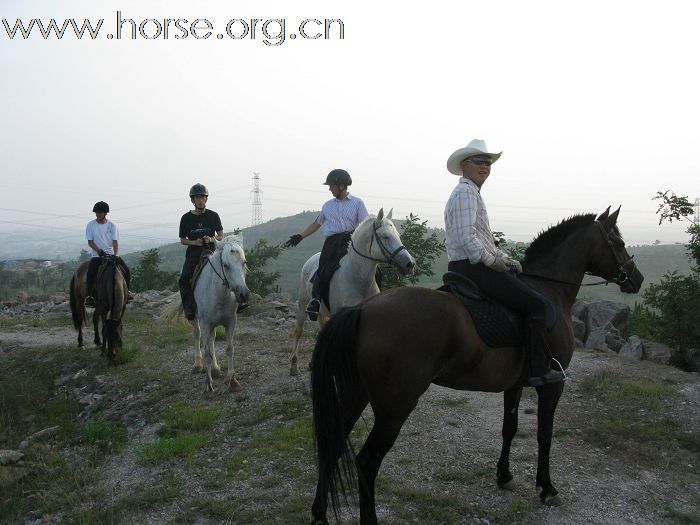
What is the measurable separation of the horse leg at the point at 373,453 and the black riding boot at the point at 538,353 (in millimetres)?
1225

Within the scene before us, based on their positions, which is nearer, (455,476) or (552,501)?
(552,501)

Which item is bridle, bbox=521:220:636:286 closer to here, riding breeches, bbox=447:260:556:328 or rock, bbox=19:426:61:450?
riding breeches, bbox=447:260:556:328

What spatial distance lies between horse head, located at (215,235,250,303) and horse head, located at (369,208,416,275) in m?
2.03

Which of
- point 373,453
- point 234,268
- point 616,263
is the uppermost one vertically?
point 616,263

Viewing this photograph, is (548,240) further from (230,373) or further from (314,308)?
(230,373)

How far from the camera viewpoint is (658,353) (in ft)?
34.9

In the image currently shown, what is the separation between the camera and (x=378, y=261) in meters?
6.86

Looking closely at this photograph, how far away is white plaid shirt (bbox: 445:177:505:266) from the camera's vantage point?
4.26m

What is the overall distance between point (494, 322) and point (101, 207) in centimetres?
942

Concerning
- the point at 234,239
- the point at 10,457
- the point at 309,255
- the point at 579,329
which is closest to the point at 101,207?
the point at 234,239

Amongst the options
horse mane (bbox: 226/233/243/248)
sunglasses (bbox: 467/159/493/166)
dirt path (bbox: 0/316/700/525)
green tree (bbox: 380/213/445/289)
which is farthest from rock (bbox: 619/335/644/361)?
horse mane (bbox: 226/233/243/248)

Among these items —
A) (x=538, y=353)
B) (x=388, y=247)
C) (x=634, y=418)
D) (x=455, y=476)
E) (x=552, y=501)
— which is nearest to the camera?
(x=538, y=353)

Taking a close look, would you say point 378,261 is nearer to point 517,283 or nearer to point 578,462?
point 517,283

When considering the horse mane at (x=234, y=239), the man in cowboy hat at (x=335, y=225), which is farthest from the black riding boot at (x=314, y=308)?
the horse mane at (x=234, y=239)
